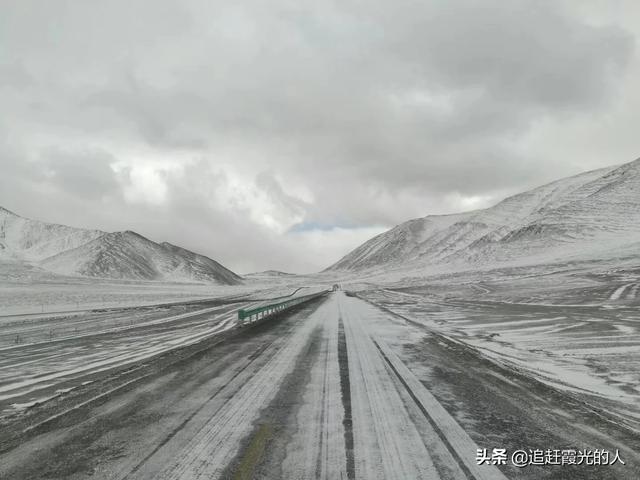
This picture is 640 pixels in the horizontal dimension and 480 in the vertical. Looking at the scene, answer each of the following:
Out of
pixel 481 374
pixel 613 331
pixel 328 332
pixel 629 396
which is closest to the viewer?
pixel 629 396

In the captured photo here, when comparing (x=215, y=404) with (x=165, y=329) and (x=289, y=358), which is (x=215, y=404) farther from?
(x=165, y=329)

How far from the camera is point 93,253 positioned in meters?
153

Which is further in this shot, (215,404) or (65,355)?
(65,355)

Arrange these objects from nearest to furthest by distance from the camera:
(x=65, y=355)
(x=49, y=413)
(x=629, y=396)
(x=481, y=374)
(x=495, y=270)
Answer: (x=49, y=413), (x=629, y=396), (x=481, y=374), (x=65, y=355), (x=495, y=270)

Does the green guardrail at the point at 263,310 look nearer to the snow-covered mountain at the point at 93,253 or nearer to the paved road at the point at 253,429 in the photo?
the paved road at the point at 253,429

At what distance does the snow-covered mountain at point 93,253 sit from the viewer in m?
144

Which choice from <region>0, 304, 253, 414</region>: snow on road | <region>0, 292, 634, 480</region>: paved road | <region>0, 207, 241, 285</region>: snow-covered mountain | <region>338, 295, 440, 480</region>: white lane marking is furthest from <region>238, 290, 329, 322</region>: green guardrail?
<region>0, 207, 241, 285</region>: snow-covered mountain

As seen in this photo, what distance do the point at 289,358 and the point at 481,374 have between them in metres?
5.16

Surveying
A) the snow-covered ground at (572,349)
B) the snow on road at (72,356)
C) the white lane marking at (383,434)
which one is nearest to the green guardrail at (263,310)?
the snow on road at (72,356)

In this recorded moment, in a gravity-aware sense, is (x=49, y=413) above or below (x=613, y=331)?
above

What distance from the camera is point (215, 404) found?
23.2ft

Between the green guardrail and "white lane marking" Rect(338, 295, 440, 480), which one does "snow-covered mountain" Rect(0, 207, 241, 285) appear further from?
"white lane marking" Rect(338, 295, 440, 480)

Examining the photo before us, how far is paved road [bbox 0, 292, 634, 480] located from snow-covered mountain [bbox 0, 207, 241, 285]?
145065 mm

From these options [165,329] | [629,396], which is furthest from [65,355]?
[629,396]
